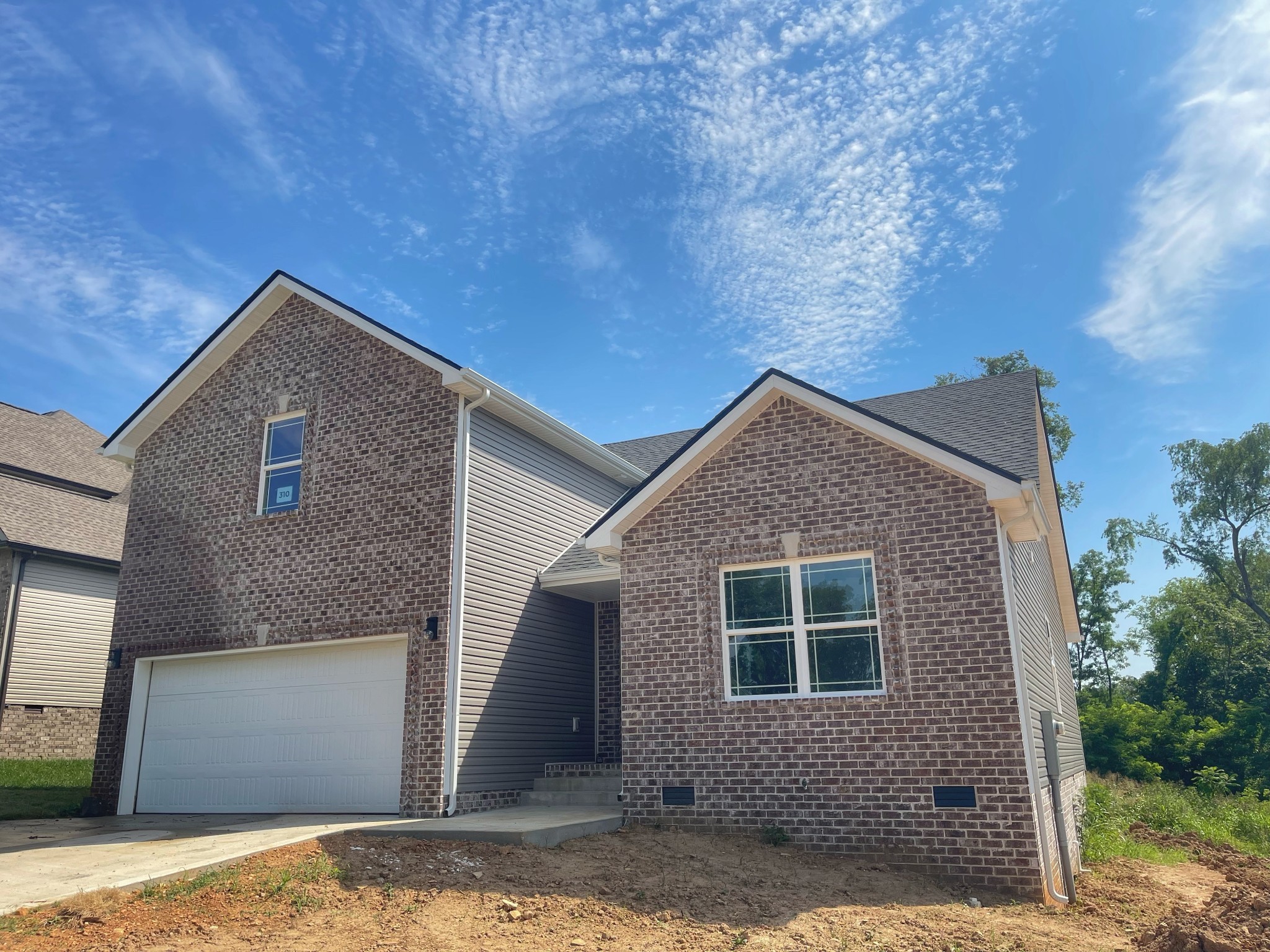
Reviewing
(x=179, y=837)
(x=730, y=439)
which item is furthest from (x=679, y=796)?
(x=179, y=837)

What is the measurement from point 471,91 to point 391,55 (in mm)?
1139

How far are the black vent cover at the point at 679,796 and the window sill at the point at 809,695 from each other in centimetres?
107

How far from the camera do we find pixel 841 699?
977 centimetres

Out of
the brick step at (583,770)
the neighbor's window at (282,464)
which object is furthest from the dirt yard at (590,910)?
the neighbor's window at (282,464)

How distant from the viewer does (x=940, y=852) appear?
29.5 feet

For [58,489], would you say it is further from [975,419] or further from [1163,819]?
[1163,819]

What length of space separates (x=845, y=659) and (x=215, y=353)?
10.8 m

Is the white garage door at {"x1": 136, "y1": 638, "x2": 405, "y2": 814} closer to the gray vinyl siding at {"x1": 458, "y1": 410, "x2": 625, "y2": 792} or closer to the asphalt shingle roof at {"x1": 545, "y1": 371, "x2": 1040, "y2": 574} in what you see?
the gray vinyl siding at {"x1": 458, "y1": 410, "x2": 625, "y2": 792}

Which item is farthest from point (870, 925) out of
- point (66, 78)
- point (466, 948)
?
point (66, 78)

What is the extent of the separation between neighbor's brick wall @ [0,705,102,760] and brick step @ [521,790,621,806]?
1002cm

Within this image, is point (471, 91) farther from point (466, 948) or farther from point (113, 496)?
point (113, 496)

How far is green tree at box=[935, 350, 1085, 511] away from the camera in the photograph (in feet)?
108

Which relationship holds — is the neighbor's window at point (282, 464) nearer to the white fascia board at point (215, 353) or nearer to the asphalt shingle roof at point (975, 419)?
the white fascia board at point (215, 353)

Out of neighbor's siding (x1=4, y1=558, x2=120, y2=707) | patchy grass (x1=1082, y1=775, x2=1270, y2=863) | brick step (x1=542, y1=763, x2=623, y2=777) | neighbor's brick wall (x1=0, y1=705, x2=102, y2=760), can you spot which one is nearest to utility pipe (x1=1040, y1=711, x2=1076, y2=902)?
patchy grass (x1=1082, y1=775, x2=1270, y2=863)
